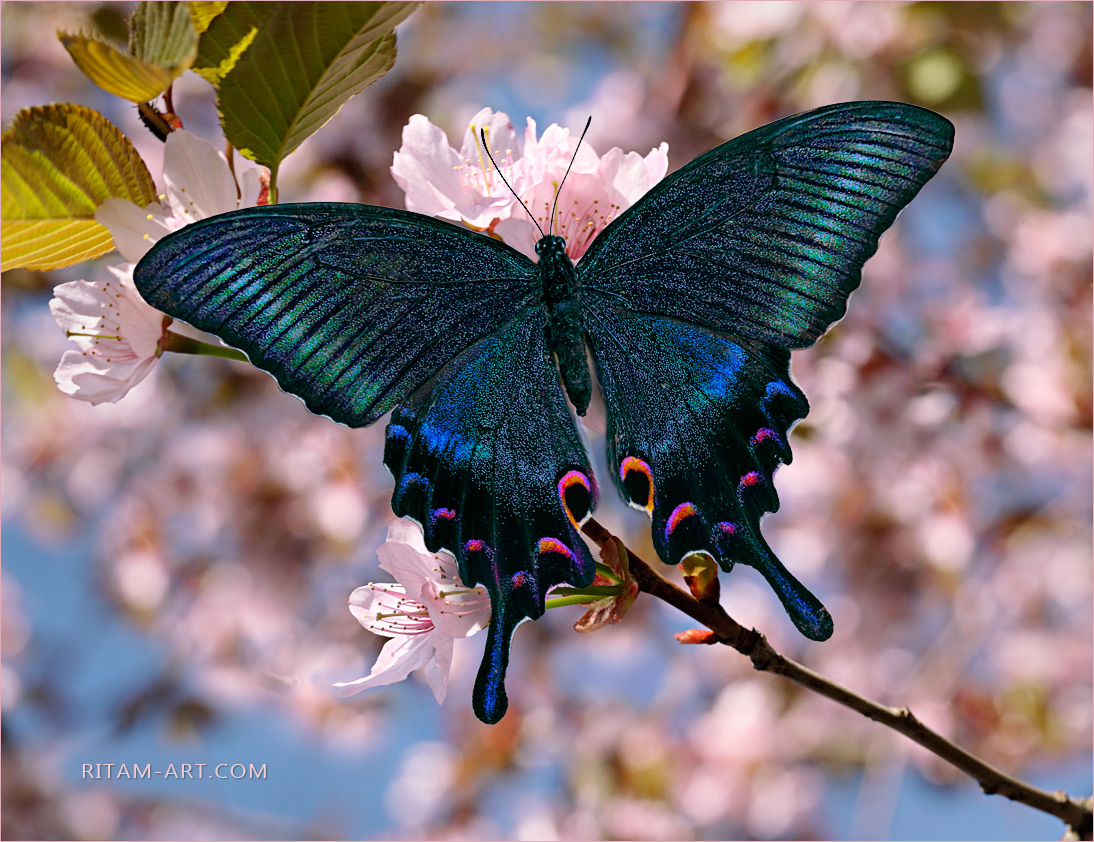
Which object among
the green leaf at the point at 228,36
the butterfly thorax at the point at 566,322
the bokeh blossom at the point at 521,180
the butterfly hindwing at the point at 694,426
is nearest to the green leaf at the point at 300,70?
the green leaf at the point at 228,36

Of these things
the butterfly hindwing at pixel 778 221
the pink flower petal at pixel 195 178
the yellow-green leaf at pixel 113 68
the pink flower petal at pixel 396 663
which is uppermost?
the butterfly hindwing at pixel 778 221

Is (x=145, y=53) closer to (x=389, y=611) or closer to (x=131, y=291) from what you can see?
(x=131, y=291)

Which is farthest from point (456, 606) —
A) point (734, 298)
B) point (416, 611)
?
point (734, 298)

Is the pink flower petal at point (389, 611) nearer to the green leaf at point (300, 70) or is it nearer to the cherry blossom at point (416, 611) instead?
the cherry blossom at point (416, 611)

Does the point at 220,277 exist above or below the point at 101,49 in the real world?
below

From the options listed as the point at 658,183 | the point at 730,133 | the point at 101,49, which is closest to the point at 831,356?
the point at 730,133

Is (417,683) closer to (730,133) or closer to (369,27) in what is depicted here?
(730,133)
